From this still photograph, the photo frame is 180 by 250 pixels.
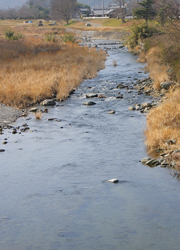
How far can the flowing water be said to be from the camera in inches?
272

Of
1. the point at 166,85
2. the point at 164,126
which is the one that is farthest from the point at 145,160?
the point at 166,85

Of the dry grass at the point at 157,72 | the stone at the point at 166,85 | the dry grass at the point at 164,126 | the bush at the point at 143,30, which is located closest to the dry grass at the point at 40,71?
the dry grass at the point at 157,72

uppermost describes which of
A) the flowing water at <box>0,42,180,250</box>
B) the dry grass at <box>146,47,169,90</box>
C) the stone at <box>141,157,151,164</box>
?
the dry grass at <box>146,47,169,90</box>

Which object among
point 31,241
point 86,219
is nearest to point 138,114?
point 86,219

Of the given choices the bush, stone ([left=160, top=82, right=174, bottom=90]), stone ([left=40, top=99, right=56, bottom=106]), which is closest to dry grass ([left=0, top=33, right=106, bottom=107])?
stone ([left=40, top=99, right=56, bottom=106])

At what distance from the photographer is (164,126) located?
40.2 feet

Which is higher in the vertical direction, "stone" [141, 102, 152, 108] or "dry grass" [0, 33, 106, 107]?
"dry grass" [0, 33, 106, 107]

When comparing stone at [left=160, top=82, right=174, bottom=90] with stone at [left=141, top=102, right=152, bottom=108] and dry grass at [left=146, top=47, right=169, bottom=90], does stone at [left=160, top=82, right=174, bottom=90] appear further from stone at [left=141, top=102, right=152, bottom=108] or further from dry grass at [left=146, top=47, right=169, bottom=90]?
stone at [left=141, top=102, right=152, bottom=108]

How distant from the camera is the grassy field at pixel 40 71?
60.2 ft

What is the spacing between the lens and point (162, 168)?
10.1 m

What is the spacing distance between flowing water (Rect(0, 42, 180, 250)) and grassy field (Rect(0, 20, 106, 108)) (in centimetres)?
378

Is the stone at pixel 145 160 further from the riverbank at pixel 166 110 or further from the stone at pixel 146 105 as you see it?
the stone at pixel 146 105

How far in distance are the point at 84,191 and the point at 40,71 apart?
15.3m

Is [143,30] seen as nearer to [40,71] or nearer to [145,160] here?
[40,71]
